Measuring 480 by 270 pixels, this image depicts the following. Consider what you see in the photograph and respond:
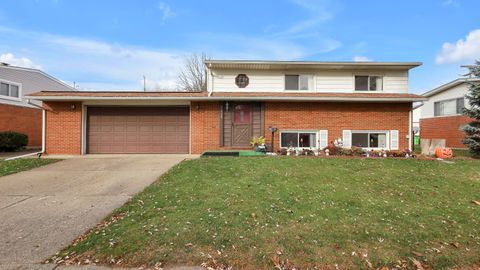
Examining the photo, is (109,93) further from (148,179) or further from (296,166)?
(296,166)

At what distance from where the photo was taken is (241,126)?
12492 mm

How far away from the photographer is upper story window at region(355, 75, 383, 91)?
1327cm

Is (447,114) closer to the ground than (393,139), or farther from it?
farther from it

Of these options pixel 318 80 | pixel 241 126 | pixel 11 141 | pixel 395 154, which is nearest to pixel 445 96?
pixel 395 154

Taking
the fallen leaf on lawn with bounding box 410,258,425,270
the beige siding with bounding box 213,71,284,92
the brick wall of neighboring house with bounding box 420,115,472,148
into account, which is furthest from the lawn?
the brick wall of neighboring house with bounding box 420,115,472,148

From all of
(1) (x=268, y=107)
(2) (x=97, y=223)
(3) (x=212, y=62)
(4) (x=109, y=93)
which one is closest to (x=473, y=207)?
(2) (x=97, y=223)

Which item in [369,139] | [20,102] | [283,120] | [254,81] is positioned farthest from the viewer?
[20,102]

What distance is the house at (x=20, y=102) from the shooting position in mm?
16469

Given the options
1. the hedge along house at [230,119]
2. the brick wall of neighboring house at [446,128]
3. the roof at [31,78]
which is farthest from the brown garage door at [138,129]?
the brick wall of neighboring house at [446,128]

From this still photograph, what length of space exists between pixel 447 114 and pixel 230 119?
1527 cm

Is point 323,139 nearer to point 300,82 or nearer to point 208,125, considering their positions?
point 300,82

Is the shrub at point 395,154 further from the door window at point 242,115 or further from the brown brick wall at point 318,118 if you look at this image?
the door window at point 242,115

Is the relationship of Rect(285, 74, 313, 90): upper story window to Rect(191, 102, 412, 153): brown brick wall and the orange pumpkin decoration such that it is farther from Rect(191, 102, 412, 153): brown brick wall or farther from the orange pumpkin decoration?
the orange pumpkin decoration

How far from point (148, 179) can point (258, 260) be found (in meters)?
4.87
